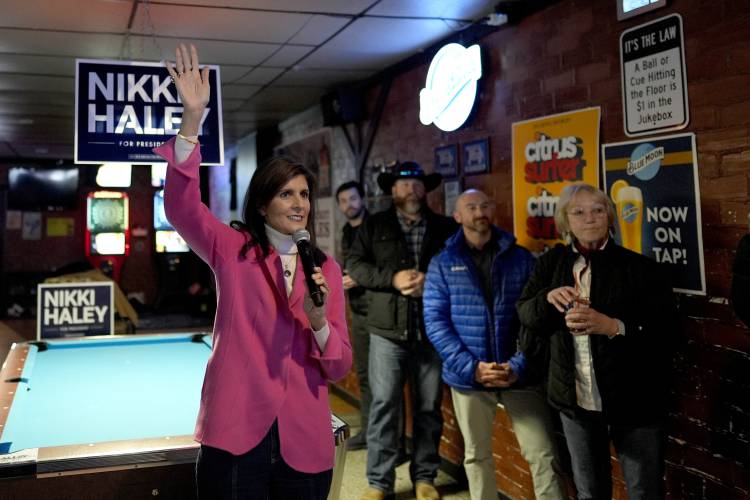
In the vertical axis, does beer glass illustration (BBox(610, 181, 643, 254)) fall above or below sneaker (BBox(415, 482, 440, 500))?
above

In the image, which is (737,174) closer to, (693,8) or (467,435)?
(693,8)

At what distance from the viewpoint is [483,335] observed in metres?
3.10

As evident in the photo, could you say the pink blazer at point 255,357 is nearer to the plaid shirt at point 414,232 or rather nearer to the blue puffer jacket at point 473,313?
the blue puffer jacket at point 473,313

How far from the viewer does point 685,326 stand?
2.66m

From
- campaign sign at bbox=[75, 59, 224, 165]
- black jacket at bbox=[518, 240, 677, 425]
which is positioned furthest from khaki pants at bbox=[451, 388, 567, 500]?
campaign sign at bbox=[75, 59, 224, 165]

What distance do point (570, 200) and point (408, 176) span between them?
1.27m

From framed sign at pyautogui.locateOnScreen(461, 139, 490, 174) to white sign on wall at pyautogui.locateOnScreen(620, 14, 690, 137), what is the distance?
1.12 m

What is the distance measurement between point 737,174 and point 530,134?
4.17 feet

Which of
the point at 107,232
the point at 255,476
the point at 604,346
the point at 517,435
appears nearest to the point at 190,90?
the point at 255,476

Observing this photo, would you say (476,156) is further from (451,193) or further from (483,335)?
(483,335)

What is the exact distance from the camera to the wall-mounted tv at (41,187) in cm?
1074

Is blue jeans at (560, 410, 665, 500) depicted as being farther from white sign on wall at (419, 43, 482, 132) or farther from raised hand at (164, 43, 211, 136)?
white sign on wall at (419, 43, 482, 132)

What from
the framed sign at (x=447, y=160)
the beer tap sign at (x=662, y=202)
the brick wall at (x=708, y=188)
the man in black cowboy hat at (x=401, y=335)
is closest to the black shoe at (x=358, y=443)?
the man in black cowboy hat at (x=401, y=335)

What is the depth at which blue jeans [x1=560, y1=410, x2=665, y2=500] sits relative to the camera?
7.97 ft
